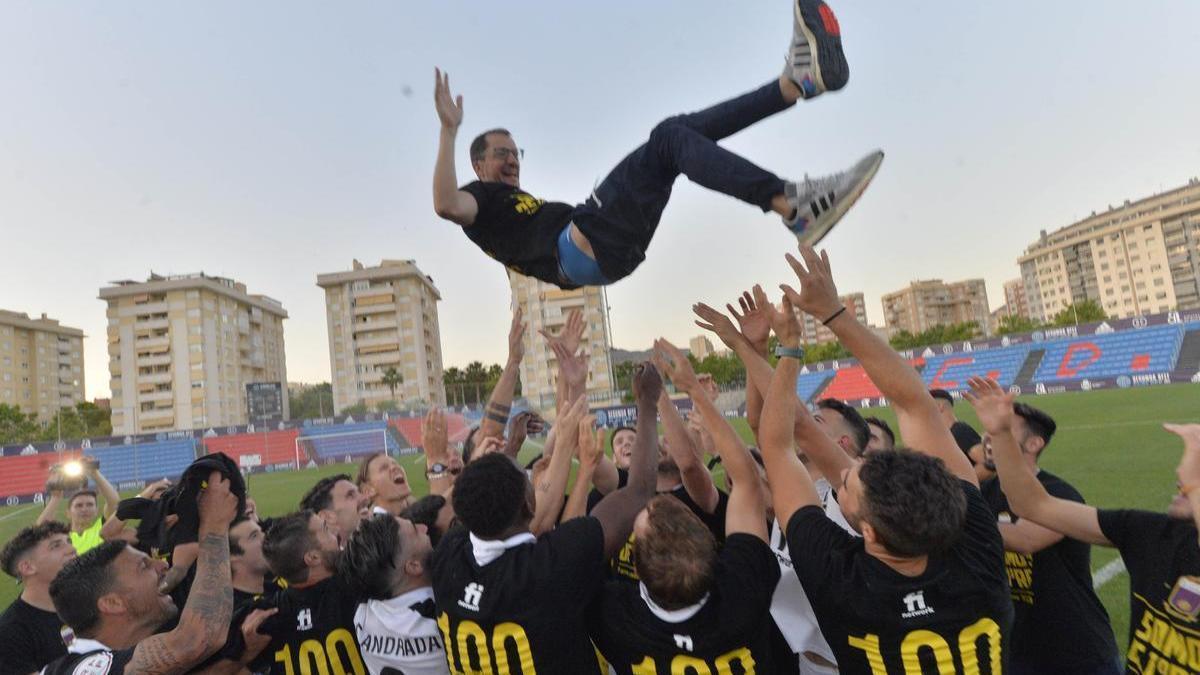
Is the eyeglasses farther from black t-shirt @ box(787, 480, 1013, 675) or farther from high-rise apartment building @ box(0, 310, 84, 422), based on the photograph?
high-rise apartment building @ box(0, 310, 84, 422)

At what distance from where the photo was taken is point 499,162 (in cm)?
409

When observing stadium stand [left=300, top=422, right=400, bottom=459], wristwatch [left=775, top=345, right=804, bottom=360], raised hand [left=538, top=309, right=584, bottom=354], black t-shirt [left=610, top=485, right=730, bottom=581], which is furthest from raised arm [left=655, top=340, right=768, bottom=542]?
stadium stand [left=300, top=422, right=400, bottom=459]

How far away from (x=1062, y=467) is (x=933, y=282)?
16610cm

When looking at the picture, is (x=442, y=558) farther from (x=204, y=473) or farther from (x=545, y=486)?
(x=204, y=473)

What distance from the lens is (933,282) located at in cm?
15950

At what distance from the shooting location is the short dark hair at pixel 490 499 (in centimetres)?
246

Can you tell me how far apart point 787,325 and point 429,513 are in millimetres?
2236

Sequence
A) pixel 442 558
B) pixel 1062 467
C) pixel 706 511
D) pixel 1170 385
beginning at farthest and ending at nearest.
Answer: pixel 1170 385, pixel 1062 467, pixel 706 511, pixel 442 558

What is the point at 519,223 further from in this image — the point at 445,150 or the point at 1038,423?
the point at 1038,423

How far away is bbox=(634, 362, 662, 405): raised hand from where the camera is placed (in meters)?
3.52

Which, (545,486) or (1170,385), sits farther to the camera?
(1170,385)

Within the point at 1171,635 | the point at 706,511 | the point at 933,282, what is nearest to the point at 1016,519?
the point at 1171,635

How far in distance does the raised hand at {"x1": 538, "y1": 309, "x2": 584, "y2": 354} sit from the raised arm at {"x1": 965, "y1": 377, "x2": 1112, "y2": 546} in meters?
2.23

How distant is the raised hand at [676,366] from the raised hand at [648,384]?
0.08 m
